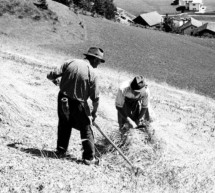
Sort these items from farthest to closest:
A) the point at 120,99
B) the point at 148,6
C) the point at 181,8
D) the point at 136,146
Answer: the point at 181,8
the point at 148,6
the point at 120,99
the point at 136,146

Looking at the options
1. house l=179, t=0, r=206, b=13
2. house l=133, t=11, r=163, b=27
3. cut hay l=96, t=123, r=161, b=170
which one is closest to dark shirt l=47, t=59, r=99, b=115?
cut hay l=96, t=123, r=161, b=170

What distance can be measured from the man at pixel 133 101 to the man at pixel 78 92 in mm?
1248

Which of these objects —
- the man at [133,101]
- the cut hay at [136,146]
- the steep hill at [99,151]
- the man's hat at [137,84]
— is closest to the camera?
the steep hill at [99,151]

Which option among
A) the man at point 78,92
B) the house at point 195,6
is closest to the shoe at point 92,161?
the man at point 78,92

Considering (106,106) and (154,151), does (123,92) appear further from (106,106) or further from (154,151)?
(106,106)

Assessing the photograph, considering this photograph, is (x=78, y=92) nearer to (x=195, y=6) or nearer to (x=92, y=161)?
(x=92, y=161)

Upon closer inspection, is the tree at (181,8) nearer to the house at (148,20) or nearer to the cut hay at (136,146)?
the house at (148,20)

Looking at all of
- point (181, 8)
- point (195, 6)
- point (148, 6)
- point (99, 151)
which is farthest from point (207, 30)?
point (99, 151)

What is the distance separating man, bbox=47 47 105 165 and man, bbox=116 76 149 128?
1.25 meters

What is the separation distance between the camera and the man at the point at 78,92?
523 centimetres

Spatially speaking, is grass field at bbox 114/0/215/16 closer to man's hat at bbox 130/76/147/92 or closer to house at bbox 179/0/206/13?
house at bbox 179/0/206/13

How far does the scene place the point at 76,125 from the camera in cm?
548

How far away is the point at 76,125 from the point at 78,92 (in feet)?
1.70

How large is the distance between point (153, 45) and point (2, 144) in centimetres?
3308
